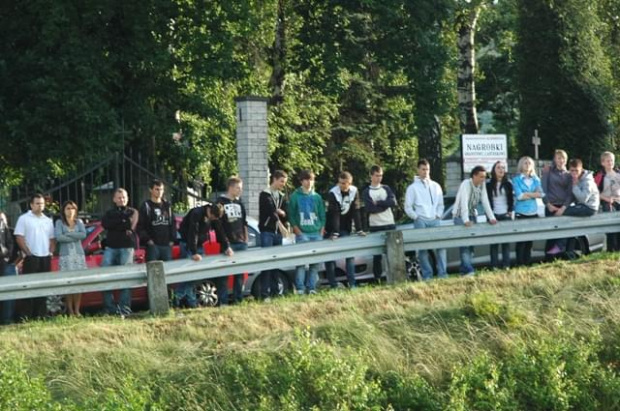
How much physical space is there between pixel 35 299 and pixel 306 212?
3597mm

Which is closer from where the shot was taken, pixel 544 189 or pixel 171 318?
pixel 171 318

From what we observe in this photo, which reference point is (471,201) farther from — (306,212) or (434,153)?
(434,153)

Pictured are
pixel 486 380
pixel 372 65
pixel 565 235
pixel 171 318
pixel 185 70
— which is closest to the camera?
pixel 486 380

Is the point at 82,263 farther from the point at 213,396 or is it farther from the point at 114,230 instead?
the point at 213,396

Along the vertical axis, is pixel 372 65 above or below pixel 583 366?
above

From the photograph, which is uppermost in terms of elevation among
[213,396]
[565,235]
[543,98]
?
[543,98]

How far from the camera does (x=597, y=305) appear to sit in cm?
1520

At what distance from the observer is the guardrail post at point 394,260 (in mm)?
16469

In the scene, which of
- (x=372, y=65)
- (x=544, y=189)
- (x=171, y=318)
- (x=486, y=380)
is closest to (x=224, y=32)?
(x=372, y=65)

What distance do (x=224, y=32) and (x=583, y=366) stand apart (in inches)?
564

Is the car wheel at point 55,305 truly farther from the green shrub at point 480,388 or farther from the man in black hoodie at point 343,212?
the green shrub at point 480,388

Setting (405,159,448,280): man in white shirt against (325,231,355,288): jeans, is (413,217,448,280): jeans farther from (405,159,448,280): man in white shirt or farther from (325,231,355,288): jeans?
(325,231,355,288): jeans

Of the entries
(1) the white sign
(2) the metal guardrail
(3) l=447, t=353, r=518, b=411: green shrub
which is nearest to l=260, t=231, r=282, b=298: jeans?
(2) the metal guardrail

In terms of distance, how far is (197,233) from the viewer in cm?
1627
